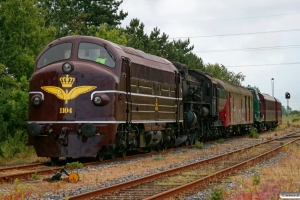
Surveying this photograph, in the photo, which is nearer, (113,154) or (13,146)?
(113,154)

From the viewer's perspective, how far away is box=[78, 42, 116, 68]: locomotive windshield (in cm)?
1644

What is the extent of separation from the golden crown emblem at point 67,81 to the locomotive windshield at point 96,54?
0.94 meters

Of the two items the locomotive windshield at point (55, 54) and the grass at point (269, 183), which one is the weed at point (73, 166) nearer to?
the locomotive windshield at point (55, 54)

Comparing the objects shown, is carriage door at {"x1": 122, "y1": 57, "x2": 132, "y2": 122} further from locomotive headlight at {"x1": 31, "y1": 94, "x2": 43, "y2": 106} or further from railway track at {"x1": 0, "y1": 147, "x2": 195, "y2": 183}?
locomotive headlight at {"x1": 31, "y1": 94, "x2": 43, "y2": 106}

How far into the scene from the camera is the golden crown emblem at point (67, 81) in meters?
15.8

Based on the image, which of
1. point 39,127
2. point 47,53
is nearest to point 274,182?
point 39,127

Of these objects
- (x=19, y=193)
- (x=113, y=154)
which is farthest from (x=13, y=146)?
(x=19, y=193)

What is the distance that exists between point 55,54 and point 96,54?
4.27 feet

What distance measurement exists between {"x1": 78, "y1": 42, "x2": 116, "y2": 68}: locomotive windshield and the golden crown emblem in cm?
94

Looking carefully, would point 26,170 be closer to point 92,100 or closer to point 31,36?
point 92,100

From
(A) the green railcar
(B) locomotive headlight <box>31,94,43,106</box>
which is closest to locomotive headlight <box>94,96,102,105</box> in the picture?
(B) locomotive headlight <box>31,94,43,106</box>

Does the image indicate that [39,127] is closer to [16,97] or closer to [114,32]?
[16,97]

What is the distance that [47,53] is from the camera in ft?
55.7

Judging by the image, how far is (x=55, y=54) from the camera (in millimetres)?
16812
